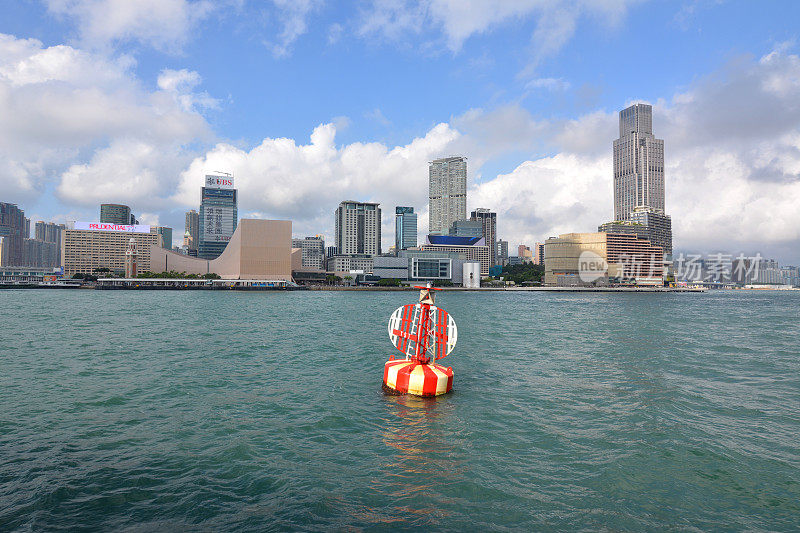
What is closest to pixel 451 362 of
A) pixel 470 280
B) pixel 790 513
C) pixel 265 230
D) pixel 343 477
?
pixel 343 477

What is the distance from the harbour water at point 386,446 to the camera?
21.8 ft

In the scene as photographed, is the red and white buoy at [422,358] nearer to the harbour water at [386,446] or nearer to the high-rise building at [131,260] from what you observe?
the harbour water at [386,446]

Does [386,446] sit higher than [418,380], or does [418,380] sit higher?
[418,380]

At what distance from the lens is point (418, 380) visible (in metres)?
13.2

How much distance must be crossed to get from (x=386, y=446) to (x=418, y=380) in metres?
3.90

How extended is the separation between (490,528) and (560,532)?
0.99 m

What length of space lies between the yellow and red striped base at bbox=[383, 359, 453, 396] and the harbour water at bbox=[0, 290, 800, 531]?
43cm

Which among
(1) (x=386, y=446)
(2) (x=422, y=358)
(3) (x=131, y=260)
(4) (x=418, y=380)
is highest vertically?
(3) (x=131, y=260)

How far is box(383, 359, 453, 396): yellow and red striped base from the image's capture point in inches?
519

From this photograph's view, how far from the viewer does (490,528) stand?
627 cm

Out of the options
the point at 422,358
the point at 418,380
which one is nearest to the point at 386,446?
the point at 418,380

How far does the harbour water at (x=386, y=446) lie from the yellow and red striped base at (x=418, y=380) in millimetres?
427

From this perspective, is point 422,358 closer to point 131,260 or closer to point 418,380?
point 418,380

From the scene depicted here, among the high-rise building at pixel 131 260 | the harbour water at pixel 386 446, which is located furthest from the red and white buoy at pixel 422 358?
the high-rise building at pixel 131 260
